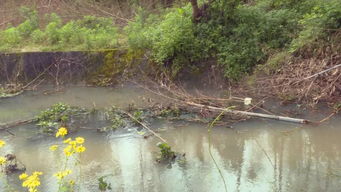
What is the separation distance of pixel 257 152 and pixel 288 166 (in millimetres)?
728

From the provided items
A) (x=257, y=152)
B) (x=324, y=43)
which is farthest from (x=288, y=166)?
(x=324, y=43)

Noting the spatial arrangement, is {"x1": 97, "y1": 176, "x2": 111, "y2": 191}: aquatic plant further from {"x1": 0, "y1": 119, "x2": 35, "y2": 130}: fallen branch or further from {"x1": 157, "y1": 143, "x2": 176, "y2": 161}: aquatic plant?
{"x1": 0, "y1": 119, "x2": 35, "y2": 130}: fallen branch

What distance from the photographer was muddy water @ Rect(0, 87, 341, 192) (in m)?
6.54

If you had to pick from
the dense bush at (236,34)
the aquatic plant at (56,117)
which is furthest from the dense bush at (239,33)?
the aquatic plant at (56,117)

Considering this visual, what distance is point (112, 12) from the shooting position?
17.1 meters

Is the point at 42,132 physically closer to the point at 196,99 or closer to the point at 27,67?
the point at 196,99

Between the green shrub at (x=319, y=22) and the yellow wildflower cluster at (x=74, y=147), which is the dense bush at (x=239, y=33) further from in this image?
the yellow wildflower cluster at (x=74, y=147)

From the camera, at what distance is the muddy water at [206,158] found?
6535mm

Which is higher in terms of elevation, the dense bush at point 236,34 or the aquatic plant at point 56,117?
the dense bush at point 236,34

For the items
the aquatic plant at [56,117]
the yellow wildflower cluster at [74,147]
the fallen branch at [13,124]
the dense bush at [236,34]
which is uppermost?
the dense bush at [236,34]

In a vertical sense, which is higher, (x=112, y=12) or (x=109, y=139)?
(x=112, y=12)

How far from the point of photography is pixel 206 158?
293 inches

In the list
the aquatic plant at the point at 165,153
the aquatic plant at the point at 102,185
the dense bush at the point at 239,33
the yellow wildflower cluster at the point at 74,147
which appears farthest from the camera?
the dense bush at the point at 239,33

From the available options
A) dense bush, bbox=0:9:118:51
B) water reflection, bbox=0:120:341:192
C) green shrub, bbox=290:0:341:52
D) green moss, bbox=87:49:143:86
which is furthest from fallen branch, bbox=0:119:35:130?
green shrub, bbox=290:0:341:52
